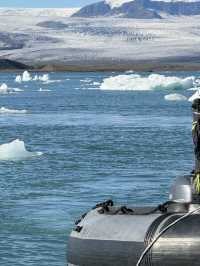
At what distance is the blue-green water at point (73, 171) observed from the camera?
1145 centimetres

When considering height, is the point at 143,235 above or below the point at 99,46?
above

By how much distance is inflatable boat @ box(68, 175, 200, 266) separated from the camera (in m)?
7.80

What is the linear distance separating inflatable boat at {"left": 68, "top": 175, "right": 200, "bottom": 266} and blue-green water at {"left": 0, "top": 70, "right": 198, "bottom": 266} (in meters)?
1.63

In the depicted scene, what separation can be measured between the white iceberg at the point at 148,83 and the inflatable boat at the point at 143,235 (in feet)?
157

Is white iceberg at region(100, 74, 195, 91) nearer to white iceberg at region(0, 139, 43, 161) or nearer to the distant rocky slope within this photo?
white iceberg at region(0, 139, 43, 161)

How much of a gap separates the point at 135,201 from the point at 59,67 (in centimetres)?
14929

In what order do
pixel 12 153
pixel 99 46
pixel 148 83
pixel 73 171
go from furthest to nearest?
1. pixel 99 46
2. pixel 148 83
3. pixel 12 153
4. pixel 73 171

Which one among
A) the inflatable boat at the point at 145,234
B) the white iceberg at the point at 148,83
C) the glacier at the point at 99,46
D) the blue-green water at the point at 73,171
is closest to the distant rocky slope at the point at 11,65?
the glacier at the point at 99,46

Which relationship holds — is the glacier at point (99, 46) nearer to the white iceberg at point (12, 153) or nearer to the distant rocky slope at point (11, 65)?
the distant rocky slope at point (11, 65)

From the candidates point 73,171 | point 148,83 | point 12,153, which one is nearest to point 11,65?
point 148,83

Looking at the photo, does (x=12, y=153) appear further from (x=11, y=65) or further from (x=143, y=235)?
(x=11, y=65)

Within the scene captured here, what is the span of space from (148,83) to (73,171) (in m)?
42.5

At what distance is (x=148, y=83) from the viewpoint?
59844 millimetres

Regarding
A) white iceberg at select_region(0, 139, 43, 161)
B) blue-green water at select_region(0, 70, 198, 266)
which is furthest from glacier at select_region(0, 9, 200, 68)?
white iceberg at select_region(0, 139, 43, 161)
